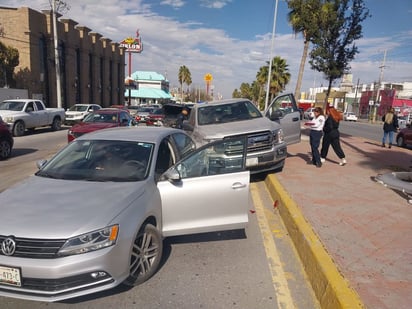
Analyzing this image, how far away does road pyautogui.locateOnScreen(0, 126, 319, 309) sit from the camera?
3219 mm

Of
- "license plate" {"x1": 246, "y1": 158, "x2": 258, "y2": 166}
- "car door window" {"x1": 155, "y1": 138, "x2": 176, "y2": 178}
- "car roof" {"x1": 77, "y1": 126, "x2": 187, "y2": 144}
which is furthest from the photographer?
"license plate" {"x1": 246, "y1": 158, "x2": 258, "y2": 166}

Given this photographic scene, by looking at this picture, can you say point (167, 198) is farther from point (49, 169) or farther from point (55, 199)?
point (49, 169)

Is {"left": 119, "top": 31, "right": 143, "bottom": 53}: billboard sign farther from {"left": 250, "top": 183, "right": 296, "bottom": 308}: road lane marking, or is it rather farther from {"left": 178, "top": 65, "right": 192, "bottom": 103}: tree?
{"left": 250, "top": 183, "right": 296, "bottom": 308}: road lane marking

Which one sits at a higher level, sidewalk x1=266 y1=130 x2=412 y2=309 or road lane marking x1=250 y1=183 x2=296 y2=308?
sidewalk x1=266 y1=130 x2=412 y2=309

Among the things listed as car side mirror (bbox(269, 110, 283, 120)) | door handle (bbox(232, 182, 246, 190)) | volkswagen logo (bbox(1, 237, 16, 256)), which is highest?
car side mirror (bbox(269, 110, 283, 120))

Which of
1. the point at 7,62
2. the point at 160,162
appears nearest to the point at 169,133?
the point at 160,162

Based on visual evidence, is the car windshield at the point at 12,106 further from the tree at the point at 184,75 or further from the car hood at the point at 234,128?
the tree at the point at 184,75

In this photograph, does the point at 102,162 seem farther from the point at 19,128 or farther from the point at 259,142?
the point at 19,128

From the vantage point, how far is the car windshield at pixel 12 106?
58.2ft

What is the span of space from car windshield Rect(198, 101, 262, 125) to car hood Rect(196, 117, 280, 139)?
1.23 feet

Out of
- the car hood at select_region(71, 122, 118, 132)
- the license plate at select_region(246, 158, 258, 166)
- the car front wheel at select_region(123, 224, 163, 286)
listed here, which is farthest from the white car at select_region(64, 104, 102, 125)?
the car front wheel at select_region(123, 224, 163, 286)

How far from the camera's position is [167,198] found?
3969mm

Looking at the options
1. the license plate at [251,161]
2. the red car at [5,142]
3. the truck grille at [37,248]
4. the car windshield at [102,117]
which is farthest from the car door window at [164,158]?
the car windshield at [102,117]

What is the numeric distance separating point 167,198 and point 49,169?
5.21ft
